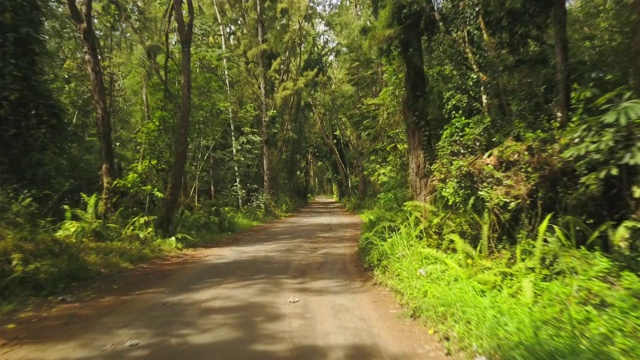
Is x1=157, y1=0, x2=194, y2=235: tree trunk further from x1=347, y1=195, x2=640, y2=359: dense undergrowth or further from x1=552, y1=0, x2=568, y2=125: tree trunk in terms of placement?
x1=552, y1=0, x2=568, y2=125: tree trunk

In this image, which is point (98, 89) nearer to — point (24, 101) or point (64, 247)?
point (24, 101)

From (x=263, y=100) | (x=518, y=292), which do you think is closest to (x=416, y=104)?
(x=518, y=292)

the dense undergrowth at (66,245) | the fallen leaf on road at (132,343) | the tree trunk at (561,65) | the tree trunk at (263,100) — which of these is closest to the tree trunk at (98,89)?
the dense undergrowth at (66,245)

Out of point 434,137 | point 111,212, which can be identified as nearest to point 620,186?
point 434,137

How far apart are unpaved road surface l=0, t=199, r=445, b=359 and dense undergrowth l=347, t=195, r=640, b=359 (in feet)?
1.45

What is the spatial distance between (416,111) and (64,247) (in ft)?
26.9

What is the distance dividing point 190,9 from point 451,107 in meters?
8.38

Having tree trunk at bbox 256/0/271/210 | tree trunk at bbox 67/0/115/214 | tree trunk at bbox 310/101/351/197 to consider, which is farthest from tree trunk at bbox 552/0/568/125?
tree trunk at bbox 310/101/351/197

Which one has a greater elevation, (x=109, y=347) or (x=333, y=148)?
(x=333, y=148)

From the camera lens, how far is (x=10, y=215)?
8.91 metres

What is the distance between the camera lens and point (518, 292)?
5805mm

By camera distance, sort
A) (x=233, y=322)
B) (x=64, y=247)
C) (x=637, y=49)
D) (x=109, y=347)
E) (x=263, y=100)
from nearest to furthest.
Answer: (x=109, y=347), (x=637, y=49), (x=233, y=322), (x=64, y=247), (x=263, y=100)

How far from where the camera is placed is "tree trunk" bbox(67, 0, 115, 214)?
501 inches

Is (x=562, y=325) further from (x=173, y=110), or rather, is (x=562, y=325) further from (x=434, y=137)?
(x=173, y=110)
